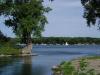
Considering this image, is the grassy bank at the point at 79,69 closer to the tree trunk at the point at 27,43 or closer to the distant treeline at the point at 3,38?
the tree trunk at the point at 27,43

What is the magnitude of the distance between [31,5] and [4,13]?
521cm

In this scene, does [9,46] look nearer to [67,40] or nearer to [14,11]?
[14,11]

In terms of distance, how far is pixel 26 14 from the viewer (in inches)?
2977

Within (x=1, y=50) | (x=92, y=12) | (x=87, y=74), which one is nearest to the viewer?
(x=87, y=74)

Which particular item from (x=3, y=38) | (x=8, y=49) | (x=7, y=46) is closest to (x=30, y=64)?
(x=8, y=49)

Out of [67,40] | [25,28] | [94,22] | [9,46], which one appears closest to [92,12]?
[94,22]

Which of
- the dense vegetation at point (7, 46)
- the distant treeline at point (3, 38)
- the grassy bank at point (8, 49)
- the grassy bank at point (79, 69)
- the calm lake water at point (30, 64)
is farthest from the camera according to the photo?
the distant treeline at point (3, 38)

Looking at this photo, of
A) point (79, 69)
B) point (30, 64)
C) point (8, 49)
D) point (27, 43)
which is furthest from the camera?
point (27, 43)

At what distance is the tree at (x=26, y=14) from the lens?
74.8 meters

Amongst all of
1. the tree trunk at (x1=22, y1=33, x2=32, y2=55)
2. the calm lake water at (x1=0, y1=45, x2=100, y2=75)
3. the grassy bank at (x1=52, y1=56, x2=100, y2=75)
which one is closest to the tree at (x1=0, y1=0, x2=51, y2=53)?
the tree trunk at (x1=22, y1=33, x2=32, y2=55)

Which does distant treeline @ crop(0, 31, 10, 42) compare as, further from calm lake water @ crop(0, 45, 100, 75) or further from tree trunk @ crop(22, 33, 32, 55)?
calm lake water @ crop(0, 45, 100, 75)

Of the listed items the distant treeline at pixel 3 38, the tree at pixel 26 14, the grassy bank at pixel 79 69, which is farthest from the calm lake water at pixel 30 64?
the distant treeline at pixel 3 38

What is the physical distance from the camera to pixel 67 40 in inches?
7475

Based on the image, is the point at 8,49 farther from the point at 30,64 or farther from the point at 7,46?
the point at 30,64
